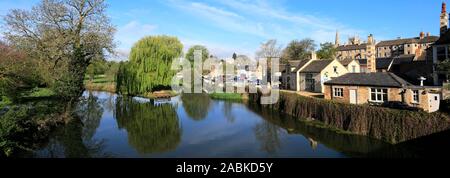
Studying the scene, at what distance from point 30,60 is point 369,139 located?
25.5m

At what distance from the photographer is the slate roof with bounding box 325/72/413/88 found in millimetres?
22172

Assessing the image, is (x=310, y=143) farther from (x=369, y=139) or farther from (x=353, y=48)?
(x=353, y=48)

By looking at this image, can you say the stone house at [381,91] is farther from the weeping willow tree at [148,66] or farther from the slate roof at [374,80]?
the weeping willow tree at [148,66]

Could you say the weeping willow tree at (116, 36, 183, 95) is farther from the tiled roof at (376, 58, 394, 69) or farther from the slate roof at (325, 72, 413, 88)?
the tiled roof at (376, 58, 394, 69)

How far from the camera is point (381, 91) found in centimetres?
2303

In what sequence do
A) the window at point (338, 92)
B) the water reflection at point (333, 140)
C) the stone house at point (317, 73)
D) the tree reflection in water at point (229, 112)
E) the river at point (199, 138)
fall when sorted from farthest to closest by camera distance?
the stone house at point (317, 73) < the tree reflection in water at point (229, 112) < the window at point (338, 92) < the water reflection at point (333, 140) < the river at point (199, 138)

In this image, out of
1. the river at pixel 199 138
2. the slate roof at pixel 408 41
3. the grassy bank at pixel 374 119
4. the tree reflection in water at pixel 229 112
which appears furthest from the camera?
the slate roof at pixel 408 41

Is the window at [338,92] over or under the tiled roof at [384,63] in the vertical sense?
under

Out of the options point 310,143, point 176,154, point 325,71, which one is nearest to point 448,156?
point 310,143

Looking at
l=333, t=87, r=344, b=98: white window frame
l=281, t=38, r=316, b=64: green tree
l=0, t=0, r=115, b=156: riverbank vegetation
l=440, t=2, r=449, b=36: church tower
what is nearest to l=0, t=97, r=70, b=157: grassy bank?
l=0, t=0, r=115, b=156: riverbank vegetation

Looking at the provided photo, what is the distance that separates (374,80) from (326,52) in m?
39.1

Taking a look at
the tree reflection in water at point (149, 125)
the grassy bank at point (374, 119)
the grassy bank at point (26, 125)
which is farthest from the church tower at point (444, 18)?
the grassy bank at point (26, 125)

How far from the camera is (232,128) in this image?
2292 cm

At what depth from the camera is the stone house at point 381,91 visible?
2020 cm
